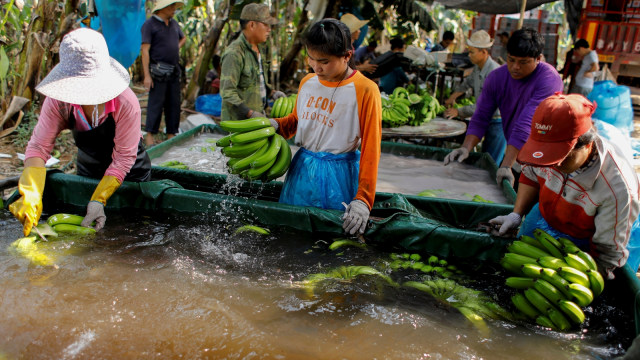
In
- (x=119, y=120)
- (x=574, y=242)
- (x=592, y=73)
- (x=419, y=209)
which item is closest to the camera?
(x=574, y=242)

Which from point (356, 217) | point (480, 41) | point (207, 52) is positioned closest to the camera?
point (356, 217)

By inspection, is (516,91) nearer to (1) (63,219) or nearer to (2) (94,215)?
(2) (94,215)

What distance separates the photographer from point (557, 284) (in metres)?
1.98

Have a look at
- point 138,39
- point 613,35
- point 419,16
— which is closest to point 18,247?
point 138,39

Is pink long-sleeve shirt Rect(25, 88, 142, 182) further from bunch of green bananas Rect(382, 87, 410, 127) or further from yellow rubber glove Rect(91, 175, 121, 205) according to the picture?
bunch of green bananas Rect(382, 87, 410, 127)

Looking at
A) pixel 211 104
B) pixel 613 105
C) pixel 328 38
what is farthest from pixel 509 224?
pixel 613 105

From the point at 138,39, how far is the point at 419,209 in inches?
175

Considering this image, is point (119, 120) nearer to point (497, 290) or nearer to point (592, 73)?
point (497, 290)

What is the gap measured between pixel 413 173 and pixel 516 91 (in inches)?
53.6

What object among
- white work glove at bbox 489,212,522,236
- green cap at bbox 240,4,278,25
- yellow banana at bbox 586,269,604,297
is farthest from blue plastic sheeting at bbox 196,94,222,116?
yellow banana at bbox 586,269,604,297

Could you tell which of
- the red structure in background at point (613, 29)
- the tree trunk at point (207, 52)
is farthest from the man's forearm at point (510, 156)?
the red structure in background at point (613, 29)

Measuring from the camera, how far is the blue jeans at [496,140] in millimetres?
4922

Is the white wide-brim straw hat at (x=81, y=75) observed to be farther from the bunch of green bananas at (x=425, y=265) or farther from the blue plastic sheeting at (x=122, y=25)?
the blue plastic sheeting at (x=122, y=25)

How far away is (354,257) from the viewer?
8.50 ft
